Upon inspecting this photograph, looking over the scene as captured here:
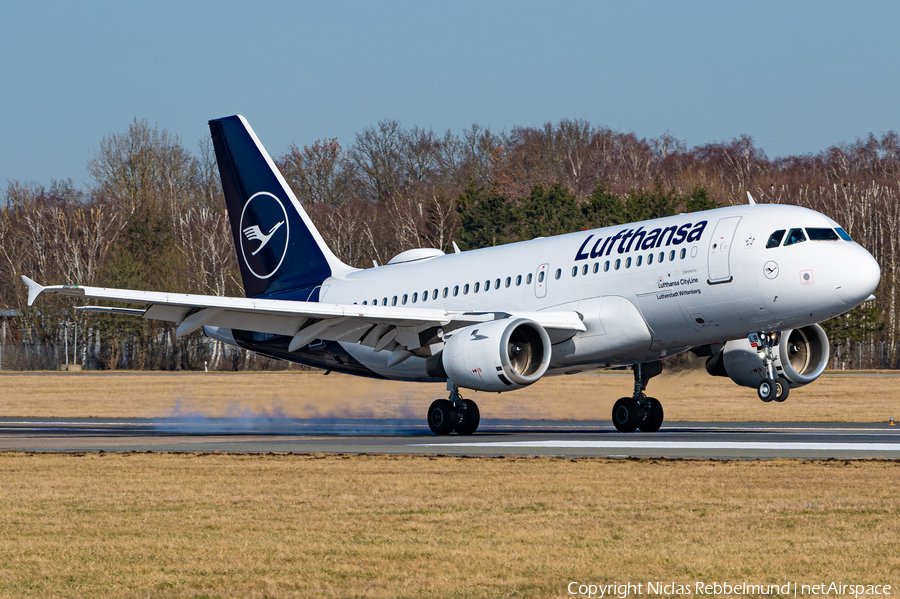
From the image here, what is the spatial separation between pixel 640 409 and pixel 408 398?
15554mm

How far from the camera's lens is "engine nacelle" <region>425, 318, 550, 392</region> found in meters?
23.5

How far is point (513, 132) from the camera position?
12619 centimetres

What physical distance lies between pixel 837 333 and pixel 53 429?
48993mm

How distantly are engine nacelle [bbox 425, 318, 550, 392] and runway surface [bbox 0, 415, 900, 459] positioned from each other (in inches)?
49.1

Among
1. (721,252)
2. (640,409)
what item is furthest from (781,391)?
(640,409)

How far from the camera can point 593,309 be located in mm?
24922

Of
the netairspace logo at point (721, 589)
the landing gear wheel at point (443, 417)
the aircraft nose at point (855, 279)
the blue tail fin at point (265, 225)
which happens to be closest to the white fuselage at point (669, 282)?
the aircraft nose at point (855, 279)

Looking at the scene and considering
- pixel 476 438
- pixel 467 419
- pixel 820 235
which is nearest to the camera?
pixel 820 235

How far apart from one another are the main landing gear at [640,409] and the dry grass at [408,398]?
94cm

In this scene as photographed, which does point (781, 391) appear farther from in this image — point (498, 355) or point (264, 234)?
point (264, 234)

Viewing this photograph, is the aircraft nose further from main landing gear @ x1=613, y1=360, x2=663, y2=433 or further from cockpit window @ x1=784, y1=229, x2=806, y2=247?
main landing gear @ x1=613, y1=360, x2=663, y2=433

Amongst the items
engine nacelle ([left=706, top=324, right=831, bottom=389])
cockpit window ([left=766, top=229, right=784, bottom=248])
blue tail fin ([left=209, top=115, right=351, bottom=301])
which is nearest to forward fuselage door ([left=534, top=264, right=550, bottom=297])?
engine nacelle ([left=706, top=324, right=831, bottom=389])

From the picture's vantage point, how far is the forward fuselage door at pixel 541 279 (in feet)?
85.6

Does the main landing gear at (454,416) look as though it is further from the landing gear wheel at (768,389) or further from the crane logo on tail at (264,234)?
the crane logo on tail at (264,234)
